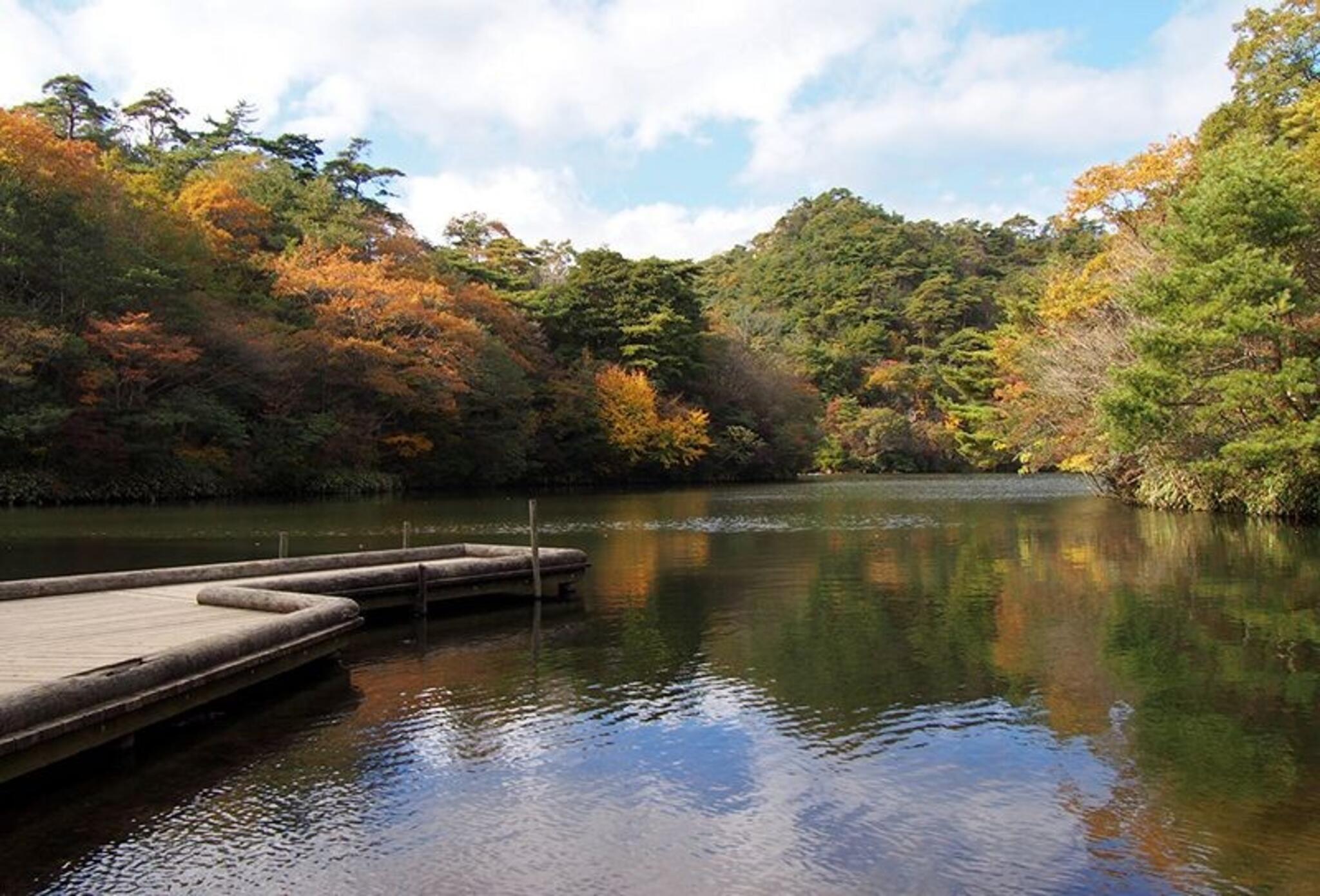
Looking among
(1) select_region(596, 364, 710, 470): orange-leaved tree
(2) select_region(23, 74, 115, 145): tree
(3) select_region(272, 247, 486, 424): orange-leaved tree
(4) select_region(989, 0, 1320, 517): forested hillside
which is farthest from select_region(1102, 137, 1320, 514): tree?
(2) select_region(23, 74, 115, 145): tree

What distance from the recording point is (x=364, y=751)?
7523 millimetres

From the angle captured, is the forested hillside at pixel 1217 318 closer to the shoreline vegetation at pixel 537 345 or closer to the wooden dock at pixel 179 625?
the shoreline vegetation at pixel 537 345

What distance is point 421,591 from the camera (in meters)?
13.1

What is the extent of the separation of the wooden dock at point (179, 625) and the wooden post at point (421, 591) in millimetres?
19

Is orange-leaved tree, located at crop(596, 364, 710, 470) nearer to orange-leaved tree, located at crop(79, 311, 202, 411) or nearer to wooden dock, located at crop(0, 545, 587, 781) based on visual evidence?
orange-leaved tree, located at crop(79, 311, 202, 411)

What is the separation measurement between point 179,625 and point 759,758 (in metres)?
5.69

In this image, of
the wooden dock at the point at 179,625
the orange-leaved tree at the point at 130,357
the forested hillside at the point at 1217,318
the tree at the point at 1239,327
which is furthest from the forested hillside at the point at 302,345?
the tree at the point at 1239,327

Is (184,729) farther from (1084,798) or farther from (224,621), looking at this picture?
(1084,798)

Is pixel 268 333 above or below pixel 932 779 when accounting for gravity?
above

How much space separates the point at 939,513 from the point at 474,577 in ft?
66.1

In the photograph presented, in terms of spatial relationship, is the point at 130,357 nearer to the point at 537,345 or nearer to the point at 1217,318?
the point at 537,345

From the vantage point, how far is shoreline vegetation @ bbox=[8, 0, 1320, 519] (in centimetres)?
2169

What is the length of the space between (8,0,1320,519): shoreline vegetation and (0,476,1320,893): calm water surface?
334 inches

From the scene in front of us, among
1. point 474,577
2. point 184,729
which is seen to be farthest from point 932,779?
point 474,577
